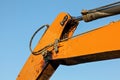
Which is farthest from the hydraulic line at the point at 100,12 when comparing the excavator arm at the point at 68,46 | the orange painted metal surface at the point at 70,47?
the orange painted metal surface at the point at 70,47

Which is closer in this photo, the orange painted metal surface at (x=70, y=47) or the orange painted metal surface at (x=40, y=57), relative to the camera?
the orange painted metal surface at (x=70, y=47)

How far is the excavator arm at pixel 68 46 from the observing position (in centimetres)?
548

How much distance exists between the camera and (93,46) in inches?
221

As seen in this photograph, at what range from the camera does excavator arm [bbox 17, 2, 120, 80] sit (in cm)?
548

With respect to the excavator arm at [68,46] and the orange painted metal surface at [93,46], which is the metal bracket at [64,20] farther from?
the orange painted metal surface at [93,46]

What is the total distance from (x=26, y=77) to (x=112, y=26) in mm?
1849

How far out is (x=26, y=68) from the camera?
6520mm

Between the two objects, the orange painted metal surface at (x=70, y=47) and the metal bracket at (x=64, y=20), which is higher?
the metal bracket at (x=64, y=20)

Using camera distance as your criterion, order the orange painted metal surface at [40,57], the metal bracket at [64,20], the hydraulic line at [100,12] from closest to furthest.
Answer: the hydraulic line at [100,12], the orange painted metal surface at [40,57], the metal bracket at [64,20]

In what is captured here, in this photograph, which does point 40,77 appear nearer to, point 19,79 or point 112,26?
point 19,79

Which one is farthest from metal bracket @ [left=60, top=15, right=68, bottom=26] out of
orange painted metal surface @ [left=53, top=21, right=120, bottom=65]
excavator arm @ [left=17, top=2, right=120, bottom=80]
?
orange painted metal surface @ [left=53, top=21, right=120, bottom=65]

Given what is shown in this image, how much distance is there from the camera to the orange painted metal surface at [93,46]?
17.7ft

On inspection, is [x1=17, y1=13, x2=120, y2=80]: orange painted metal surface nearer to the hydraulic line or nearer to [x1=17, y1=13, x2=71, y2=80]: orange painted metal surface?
[x1=17, y1=13, x2=71, y2=80]: orange painted metal surface

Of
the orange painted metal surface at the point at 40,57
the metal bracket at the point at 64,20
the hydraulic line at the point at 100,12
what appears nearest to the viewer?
the hydraulic line at the point at 100,12
